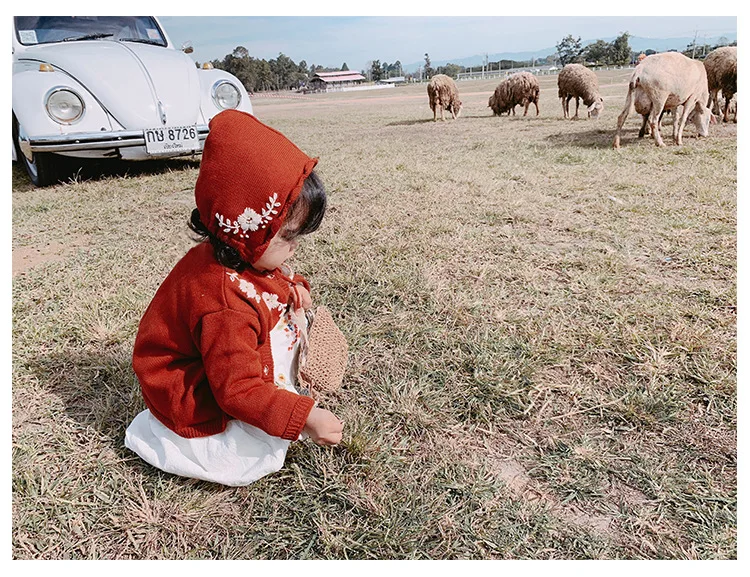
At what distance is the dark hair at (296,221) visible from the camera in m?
1.41

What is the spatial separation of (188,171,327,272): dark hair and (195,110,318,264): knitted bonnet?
5 cm

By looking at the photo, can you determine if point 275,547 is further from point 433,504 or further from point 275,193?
point 275,193

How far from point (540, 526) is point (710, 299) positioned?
1.84 m

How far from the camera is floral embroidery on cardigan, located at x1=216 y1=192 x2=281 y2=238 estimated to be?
1.32m

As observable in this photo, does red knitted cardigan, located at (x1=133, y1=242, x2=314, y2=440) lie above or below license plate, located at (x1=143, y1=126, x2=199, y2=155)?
below

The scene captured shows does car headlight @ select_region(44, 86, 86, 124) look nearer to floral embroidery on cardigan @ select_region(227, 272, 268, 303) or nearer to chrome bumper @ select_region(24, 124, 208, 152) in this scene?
chrome bumper @ select_region(24, 124, 208, 152)

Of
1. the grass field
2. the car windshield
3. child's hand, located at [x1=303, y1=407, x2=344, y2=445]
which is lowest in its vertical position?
the grass field

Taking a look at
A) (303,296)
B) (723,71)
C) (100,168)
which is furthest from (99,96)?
(723,71)

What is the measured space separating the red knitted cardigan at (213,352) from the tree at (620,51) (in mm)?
52265

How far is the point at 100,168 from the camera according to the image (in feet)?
20.4

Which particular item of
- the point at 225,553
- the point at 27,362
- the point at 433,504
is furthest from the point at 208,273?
the point at 27,362

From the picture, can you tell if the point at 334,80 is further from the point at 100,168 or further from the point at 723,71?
the point at 100,168

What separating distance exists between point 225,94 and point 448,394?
5071mm

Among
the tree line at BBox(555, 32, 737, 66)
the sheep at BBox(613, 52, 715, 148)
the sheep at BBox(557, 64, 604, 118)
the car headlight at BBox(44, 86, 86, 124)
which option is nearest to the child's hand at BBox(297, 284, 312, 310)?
the car headlight at BBox(44, 86, 86, 124)
